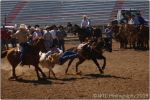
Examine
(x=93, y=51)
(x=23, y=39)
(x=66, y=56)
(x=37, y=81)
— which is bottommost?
(x=37, y=81)

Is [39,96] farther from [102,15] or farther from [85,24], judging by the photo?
[102,15]

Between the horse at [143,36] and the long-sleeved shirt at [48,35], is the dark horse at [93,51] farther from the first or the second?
the horse at [143,36]

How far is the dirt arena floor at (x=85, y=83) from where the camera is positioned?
11.2 meters

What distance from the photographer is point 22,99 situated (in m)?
10.8

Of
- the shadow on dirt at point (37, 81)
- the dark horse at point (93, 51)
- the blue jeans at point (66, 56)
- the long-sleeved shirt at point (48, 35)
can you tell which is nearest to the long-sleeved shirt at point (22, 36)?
the shadow on dirt at point (37, 81)

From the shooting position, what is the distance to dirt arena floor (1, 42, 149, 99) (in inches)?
440

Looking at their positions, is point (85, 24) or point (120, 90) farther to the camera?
point (85, 24)

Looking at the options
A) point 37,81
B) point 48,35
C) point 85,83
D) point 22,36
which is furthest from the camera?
point 48,35

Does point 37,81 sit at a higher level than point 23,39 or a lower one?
lower

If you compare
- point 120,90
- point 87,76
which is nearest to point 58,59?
point 87,76

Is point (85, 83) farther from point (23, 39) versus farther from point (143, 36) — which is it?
point (143, 36)

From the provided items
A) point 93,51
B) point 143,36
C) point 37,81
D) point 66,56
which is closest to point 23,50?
point 37,81

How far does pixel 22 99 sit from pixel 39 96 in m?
0.51

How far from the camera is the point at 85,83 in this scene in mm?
12969
